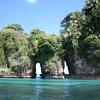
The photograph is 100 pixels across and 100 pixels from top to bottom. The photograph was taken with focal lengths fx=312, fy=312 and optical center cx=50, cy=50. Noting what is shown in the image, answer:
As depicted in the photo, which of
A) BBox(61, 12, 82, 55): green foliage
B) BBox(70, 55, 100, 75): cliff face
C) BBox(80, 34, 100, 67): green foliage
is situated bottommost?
BBox(70, 55, 100, 75): cliff face

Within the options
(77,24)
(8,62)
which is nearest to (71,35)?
(77,24)

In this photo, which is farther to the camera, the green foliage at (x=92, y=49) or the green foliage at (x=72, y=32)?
the green foliage at (x=72, y=32)

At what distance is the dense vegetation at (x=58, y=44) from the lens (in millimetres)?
37219

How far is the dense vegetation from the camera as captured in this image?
37.2 m

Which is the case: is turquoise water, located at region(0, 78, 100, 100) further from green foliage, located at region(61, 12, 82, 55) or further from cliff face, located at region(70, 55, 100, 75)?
green foliage, located at region(61, 12, 82, 55)

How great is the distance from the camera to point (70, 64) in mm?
42094

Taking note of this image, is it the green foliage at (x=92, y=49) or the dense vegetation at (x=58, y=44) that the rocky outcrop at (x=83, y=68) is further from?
the green foliage at (x=92, y=49)

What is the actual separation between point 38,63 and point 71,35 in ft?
20.4

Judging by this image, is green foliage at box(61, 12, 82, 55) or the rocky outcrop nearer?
the rocky outcrop

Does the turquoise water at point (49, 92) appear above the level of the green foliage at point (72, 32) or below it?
below

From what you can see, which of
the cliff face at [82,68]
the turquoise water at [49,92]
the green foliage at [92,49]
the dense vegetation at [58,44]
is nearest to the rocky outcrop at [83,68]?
the cliff face at [82,68]

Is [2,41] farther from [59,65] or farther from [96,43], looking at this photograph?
[96,43]

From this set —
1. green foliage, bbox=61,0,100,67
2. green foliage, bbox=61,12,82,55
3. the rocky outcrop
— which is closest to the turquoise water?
green foliage, bbox=61,0,100,67

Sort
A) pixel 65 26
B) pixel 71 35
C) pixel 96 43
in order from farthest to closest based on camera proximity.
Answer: pixel 65 26 → pixel 71 35 → pixel 96 43
